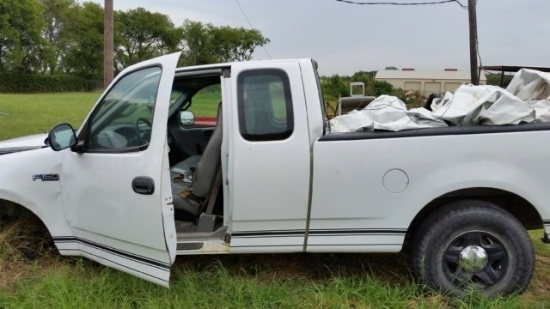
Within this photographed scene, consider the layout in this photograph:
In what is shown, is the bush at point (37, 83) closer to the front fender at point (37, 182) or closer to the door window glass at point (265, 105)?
the front fender at point (37, 182)

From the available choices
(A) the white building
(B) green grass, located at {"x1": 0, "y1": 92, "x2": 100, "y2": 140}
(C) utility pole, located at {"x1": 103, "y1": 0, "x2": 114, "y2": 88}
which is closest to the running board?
(C) utility pole, located at {"x1": 103, "y1": 0, "x2": 114, "y2": 88}

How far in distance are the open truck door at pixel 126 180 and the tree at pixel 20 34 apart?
64.2m

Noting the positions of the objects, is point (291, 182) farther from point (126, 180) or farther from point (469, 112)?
point (469, 112)

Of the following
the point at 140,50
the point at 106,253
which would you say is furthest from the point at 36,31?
the point at 106,253

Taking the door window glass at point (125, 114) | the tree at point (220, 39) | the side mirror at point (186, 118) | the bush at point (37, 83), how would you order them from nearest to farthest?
the door window glass at point (125, 114) → the side mirror at point (186, 118) → the bush at point (37, 83) → the tree at point (220, 39)

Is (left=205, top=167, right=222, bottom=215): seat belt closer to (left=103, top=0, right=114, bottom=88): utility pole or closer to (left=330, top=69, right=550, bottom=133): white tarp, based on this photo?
(left=330, top=69, right=550, bottom=133): white tarp

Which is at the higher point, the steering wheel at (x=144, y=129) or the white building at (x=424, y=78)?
the white building at (x=424, y=78)

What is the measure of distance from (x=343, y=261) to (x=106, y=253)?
1893 mm

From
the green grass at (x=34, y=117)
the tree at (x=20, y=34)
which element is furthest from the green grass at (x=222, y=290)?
the tree at (x=20, y=34)

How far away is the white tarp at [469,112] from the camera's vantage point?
3.17 metres

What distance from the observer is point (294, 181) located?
3.18m

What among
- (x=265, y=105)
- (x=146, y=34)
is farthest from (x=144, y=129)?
(x=146, y=34)

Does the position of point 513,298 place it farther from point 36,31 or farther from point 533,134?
point 36,31

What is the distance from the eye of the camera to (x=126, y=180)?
10.3ft
